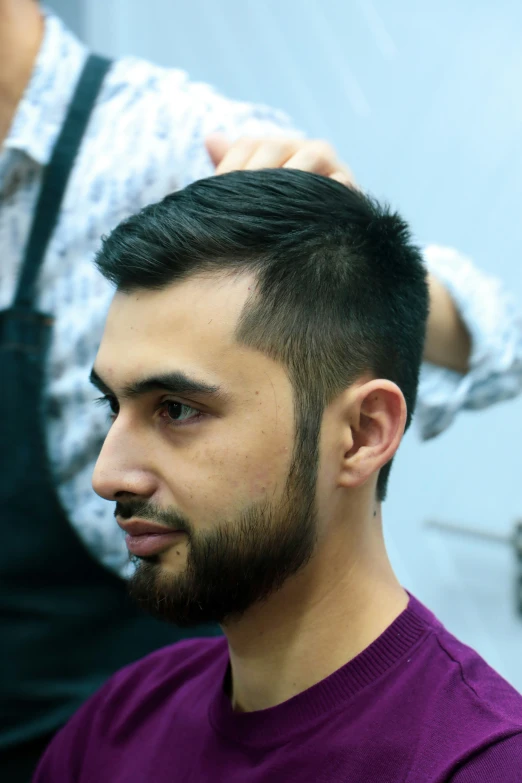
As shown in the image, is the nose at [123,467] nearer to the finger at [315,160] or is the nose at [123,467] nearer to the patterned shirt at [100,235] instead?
the patterned shirt at [100,235]

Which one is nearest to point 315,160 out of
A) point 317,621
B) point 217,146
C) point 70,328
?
point 217,146

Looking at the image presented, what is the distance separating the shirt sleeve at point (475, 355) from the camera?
1.14m

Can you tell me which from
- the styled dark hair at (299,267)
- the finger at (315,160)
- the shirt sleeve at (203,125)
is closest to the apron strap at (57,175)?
the shirt sleeve at (203,125)

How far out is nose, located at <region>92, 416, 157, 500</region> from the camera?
0.87 m

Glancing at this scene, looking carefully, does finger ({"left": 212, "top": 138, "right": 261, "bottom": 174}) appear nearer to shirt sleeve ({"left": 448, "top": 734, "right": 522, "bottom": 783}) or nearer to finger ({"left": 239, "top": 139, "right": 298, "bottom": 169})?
finger ({"left": 239, "top": 139, "right": 298, "bottom": 169})

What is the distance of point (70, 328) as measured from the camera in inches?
46.0

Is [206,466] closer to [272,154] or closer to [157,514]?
[157,514]

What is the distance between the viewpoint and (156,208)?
965 mm

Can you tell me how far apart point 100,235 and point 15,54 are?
0.29m

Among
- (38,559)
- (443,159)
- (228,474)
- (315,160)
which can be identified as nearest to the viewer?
(228,474)

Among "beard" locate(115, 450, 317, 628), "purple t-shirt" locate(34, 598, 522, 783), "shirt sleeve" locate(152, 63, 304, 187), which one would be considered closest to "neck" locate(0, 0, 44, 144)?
"shirt sleeve" locate(152, 63, 304, 187)

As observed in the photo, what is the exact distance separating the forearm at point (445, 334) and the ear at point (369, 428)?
0.25 metres

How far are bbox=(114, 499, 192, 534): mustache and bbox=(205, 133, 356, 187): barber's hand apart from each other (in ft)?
1.33

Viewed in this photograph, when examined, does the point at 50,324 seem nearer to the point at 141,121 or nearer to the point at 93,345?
the point at 93,345
